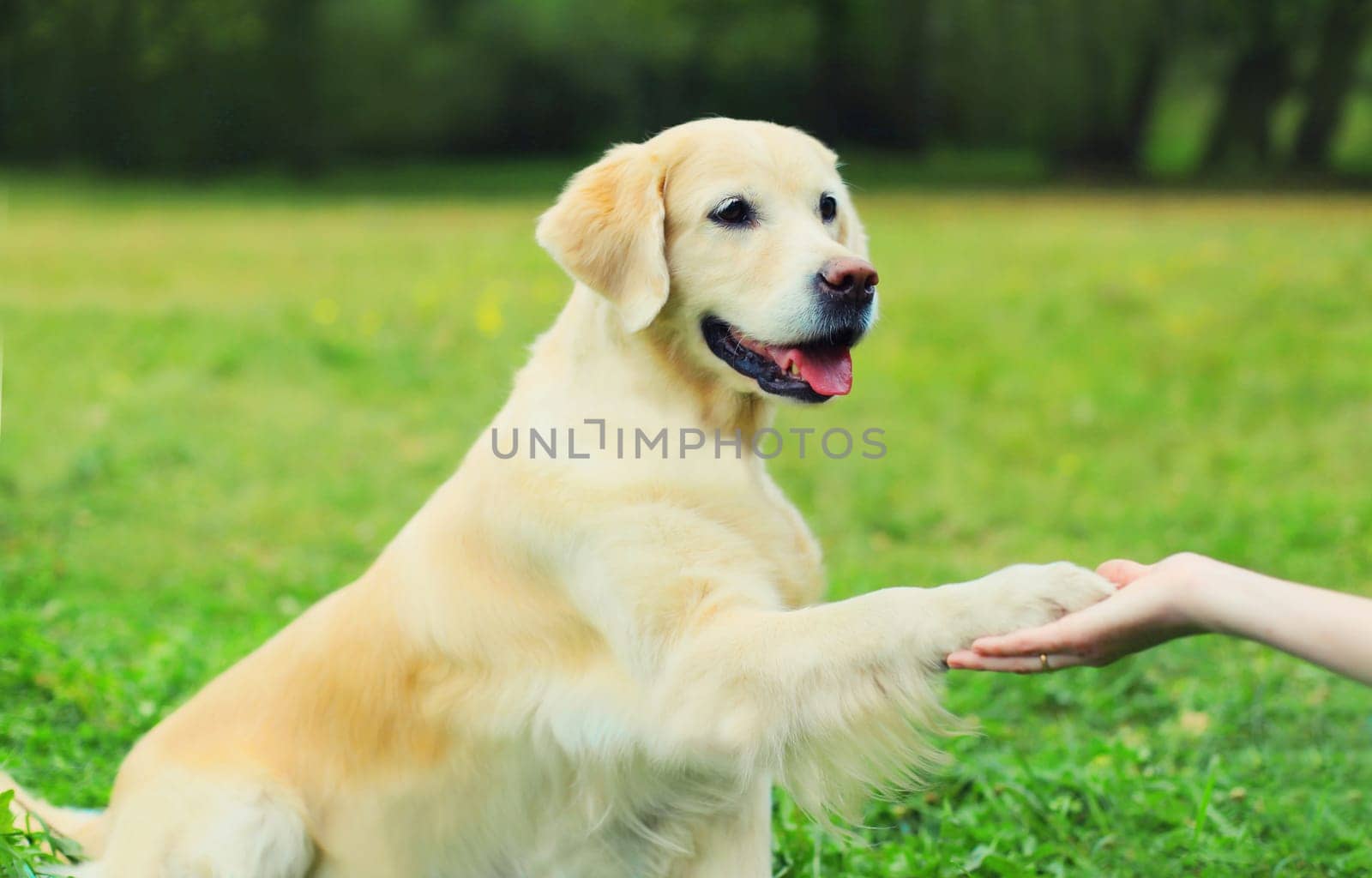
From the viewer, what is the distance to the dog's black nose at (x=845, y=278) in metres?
2.78

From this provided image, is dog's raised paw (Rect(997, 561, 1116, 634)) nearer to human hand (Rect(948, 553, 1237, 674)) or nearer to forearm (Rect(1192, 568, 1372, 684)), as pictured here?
human hand (Rect(948, 553, 1237, 674))

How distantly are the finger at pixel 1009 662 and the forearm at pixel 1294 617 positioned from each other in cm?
24

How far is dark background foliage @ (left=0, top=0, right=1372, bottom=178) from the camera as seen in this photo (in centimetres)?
1530

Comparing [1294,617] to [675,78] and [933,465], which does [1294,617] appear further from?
[675,78]

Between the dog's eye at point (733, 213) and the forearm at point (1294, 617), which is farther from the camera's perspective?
the dog's eye at point (733, 213)

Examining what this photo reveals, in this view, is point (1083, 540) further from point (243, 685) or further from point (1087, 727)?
point (243, 685)

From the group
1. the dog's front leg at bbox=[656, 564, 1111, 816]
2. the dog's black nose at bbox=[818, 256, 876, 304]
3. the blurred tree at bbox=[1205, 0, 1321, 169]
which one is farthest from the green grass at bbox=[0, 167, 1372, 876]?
the blurred tree at bbox=[1205, 0, 1321, 169]

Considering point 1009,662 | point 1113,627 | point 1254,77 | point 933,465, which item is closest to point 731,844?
point 1009,662

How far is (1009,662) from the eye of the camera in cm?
236

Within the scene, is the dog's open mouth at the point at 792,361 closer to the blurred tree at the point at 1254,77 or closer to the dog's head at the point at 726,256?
the dog's head at the point at 726,256

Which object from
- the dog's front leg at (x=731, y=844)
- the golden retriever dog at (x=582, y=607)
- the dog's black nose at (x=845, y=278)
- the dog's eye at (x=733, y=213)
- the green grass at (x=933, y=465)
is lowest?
the green grass at (x=933, y=465)

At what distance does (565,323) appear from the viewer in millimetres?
2980

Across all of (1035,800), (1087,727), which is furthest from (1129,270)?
(1035,800)

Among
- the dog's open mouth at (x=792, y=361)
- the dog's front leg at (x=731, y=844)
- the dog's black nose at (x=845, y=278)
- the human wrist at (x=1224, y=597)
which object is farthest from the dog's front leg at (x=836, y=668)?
the dog's black nose at (x=845, y=278)
